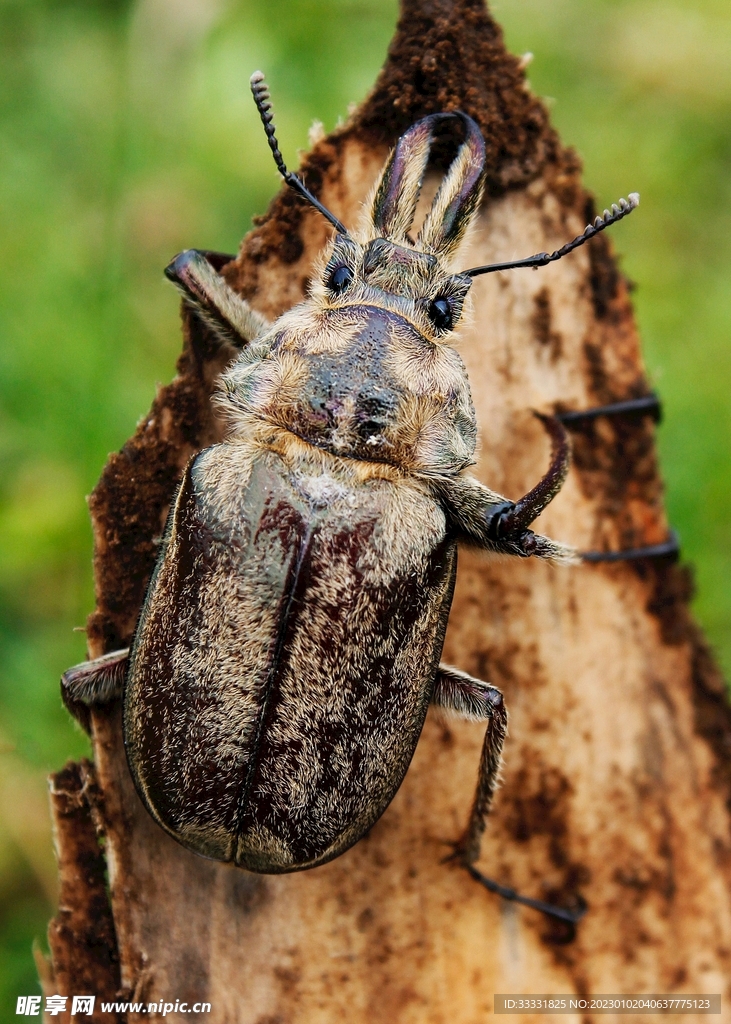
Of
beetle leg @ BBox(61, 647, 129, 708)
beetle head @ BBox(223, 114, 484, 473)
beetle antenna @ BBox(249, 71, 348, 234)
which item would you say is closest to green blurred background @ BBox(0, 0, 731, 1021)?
beetle leg @ BBox(61, 647, 129, 708)

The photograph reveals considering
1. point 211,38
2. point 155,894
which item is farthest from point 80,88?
point 155,894

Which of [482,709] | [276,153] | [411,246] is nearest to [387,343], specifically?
[411,246]

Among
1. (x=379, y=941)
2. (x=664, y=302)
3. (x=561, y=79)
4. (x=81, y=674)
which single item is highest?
(x=561, y=79)

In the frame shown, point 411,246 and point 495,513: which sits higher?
point 411,246

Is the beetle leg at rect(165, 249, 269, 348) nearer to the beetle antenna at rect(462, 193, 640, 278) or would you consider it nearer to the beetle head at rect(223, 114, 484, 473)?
the beetle head at rect(223, 114, 484, 473)

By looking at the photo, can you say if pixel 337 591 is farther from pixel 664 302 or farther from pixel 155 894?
pixel 664 302

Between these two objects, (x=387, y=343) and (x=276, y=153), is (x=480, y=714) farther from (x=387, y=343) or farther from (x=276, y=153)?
(x=276, y=153)

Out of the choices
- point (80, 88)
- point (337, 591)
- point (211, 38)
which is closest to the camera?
point (337, 591)
